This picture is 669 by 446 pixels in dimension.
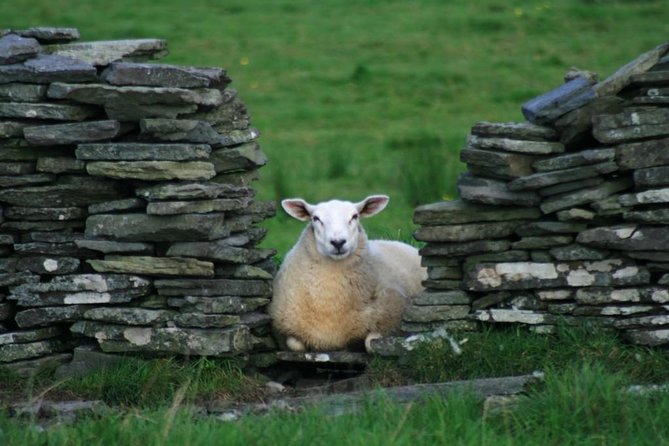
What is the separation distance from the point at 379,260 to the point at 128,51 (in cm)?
241

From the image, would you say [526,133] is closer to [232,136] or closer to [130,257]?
[232,136]

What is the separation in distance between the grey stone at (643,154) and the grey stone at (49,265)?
3699 mm

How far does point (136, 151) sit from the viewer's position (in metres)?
9.28

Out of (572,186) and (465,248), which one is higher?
(572,186)

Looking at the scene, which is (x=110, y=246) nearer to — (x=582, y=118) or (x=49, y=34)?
(x=49, y=34)

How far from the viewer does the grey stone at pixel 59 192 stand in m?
9.49

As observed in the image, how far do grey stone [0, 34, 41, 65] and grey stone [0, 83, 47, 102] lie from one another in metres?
0.20

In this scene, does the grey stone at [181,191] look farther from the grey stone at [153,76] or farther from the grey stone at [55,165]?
the grey stone at [153,76]

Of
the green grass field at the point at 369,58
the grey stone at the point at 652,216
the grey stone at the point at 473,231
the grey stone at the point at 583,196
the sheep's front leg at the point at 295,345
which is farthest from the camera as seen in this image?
the green grass field at the point at 369,58

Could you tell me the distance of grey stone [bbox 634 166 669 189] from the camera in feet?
29.1

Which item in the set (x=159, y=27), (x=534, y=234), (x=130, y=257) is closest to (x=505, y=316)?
(x=534, y=234)

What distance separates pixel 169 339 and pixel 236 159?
1.40 m

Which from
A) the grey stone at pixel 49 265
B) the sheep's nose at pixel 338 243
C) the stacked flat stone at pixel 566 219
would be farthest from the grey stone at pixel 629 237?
the grey stone at pixel 49 265

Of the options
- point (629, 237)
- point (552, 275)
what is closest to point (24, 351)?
point (552, 275)
